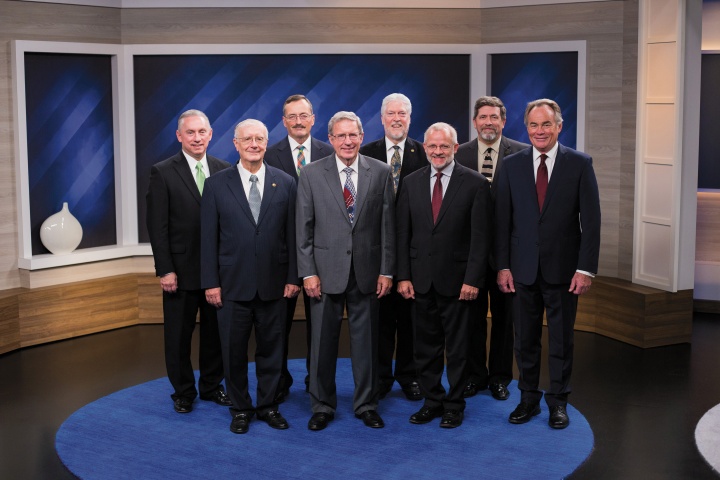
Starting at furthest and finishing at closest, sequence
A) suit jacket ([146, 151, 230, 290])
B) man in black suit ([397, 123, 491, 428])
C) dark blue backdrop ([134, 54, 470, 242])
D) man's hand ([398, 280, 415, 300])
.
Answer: dark blue backdrop ([134, 54, 470, 242]) < suit jacket ([146, 151, 230, 290]) < man's hand ([398, 280, 415, 300]) < man in black suit ([397, 123, 491, 428])

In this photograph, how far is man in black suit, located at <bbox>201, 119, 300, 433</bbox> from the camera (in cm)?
519

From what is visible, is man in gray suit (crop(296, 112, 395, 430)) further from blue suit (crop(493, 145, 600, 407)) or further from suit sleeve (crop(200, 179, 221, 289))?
blue suit (crop(493, 145, 600, 407))

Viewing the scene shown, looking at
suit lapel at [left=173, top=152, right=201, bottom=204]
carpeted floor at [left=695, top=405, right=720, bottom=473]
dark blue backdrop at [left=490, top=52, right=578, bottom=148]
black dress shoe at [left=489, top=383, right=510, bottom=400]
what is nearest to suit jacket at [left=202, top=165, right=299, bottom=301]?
suit lapel at [left=173, top=152, right=201, bottom=204]

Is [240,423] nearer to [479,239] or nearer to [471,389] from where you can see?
[471,389]

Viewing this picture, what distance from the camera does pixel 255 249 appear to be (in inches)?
205

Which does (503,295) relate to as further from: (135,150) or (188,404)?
(135,150)

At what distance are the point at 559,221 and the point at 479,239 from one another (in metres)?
0.43

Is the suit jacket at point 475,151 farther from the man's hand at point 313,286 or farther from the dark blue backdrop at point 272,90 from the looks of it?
the dark blue backdrop at point 272,90

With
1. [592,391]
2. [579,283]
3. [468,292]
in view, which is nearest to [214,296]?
[468,292]

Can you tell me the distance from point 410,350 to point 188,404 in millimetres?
1357

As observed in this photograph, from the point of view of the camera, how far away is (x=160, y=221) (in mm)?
5438

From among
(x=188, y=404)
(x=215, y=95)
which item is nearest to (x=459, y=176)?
(x=188, y=404)

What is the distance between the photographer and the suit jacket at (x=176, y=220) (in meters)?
5.45

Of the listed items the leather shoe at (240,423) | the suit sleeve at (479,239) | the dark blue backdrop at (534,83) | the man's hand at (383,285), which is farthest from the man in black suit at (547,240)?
the dark blue backdrop at (534,83)
